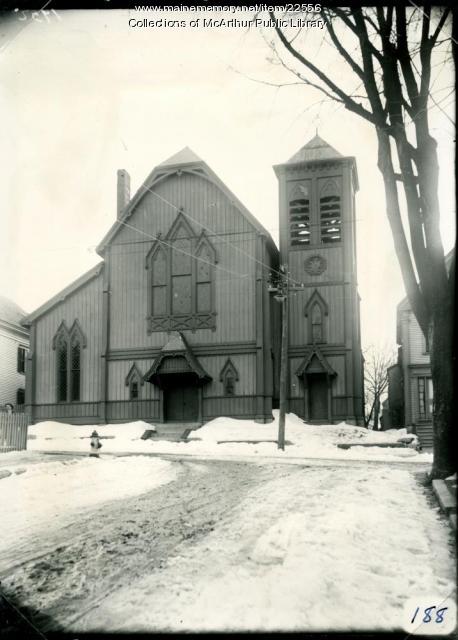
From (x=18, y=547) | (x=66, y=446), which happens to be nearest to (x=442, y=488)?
(x=18, y=547)

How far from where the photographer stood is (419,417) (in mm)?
21484

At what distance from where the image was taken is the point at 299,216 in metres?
25.1

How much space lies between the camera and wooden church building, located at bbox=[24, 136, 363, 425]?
24.5 meters

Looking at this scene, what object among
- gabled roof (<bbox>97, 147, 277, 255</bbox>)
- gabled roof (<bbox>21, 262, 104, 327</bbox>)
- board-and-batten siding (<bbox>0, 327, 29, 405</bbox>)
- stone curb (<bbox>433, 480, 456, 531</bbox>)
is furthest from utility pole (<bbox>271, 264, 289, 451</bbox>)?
board-and-batten siding (<bbox>0, 327, 29, 405</bbox>)

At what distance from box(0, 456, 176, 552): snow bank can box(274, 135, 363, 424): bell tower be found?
1188 centimetres

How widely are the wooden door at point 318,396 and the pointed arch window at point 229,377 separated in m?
3.17

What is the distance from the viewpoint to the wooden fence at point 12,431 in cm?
1727

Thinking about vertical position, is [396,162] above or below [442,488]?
above

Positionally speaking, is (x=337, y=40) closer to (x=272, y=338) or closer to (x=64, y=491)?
(x=64, y=491)

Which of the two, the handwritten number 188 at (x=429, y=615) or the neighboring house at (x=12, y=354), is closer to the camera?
the handwritten number 188 at (x=429, y=615)

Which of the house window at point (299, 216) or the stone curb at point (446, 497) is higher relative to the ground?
the house window at point (299, 216)

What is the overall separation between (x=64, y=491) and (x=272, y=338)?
16.3 m

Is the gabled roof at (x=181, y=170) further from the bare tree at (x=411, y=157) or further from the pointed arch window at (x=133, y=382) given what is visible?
the bare tree at (x=411, y=157)

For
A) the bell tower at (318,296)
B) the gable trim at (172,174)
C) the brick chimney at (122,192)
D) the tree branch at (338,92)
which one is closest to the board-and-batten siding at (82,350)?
the gable trim at (172,174)
